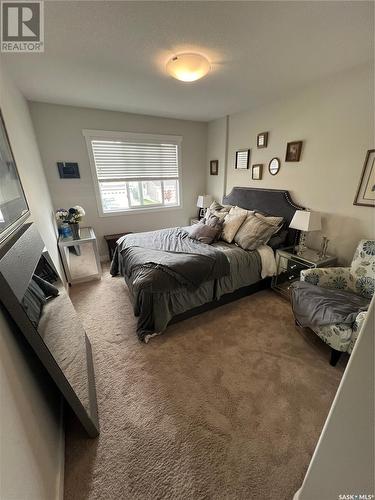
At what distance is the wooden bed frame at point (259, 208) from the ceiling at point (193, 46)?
4.06 ft

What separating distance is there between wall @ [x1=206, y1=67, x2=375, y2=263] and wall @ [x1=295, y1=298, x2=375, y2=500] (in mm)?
2022

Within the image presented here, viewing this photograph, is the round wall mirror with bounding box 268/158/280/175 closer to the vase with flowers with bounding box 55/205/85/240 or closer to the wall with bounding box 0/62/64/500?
the vase with flowers with bounding box 55/205/85/240

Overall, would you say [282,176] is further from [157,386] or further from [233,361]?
[157,386]

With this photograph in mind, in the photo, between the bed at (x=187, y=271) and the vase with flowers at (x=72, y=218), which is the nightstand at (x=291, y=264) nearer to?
the bed at (x=187, y=271)

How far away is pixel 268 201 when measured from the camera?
2.94 metres

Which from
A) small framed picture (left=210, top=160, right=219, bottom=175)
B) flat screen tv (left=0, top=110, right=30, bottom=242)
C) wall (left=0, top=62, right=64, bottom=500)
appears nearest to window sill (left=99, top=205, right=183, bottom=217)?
small framed picture (left=210, top=160, right=219, bottom=175)

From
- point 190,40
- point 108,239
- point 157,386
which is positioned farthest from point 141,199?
point 157,386

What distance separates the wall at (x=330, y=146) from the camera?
198 centimetres

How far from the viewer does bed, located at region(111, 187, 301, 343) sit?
1926mm

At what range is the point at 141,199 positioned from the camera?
3898mm

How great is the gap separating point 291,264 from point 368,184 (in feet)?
3.56

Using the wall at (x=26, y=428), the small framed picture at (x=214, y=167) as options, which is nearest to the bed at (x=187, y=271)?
the wall at (x=26, y=428)

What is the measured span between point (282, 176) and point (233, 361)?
2444 millimetres

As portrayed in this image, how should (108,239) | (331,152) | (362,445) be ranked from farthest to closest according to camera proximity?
1. (108,239)
2. (331,152)
3. (362,445)
